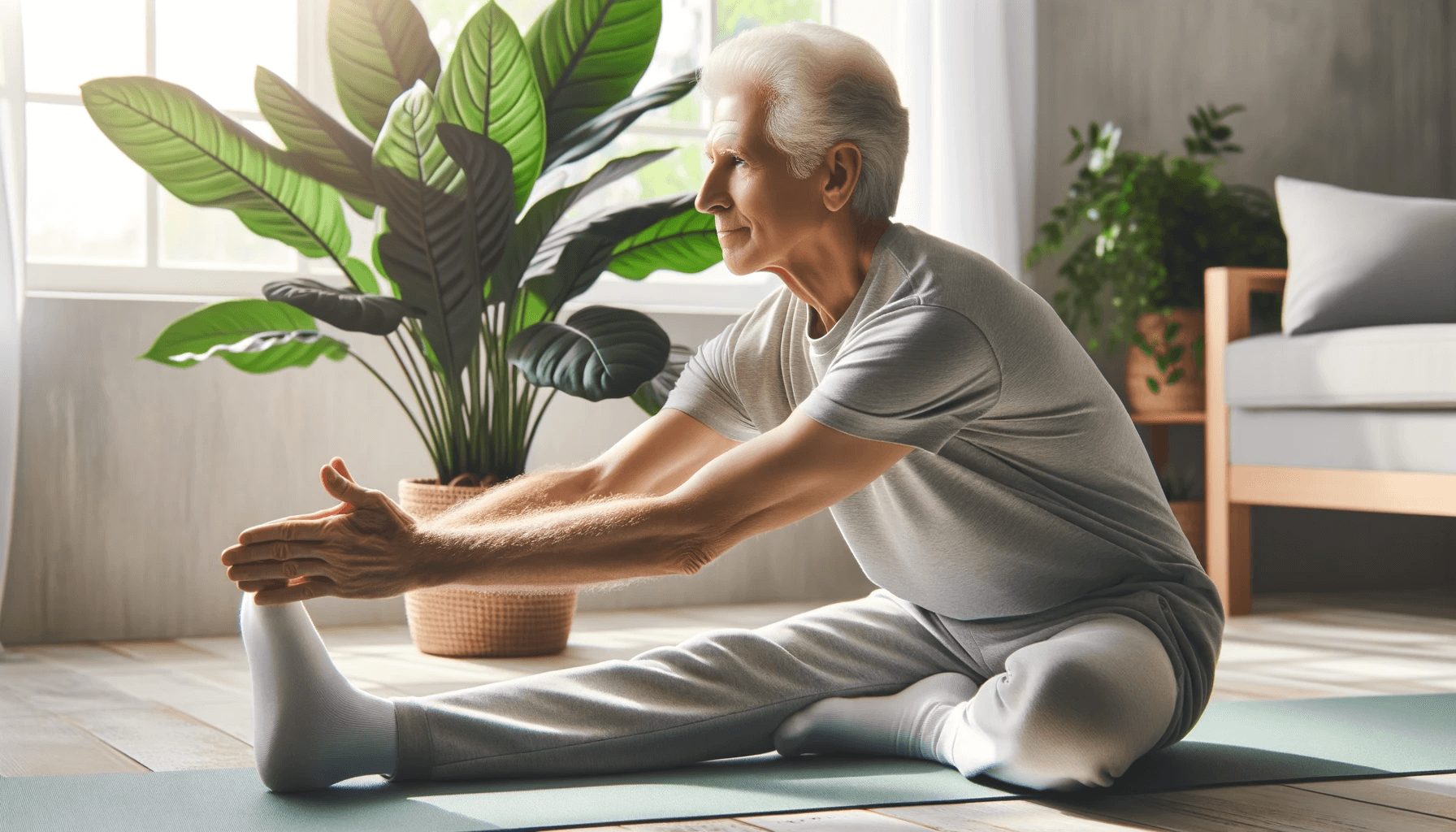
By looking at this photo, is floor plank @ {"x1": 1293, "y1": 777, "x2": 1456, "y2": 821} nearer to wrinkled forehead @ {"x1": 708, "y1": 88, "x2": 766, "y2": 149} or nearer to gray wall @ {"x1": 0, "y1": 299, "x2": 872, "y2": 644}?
wrinkled forehead @ {"x1": 708, "y1": 88, "x2": 766, "y2": 149}

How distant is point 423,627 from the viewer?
2.75 m

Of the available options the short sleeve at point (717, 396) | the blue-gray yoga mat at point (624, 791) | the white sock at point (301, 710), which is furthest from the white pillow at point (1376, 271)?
the white sock at point (301, 710)

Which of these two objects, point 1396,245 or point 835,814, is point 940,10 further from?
point 835,814

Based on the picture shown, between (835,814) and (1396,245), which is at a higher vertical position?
(1396,245)

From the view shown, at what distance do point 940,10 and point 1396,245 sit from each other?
1.18 metres

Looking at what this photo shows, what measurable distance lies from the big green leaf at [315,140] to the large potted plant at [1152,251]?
1787mm

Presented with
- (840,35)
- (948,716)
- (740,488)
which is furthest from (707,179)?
(948,716)

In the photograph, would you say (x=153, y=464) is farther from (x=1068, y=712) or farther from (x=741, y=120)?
(x=1068, y=712)

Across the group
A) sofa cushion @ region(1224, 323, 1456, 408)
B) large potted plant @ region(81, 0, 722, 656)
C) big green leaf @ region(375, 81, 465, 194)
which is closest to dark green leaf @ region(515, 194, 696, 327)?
large potted plant @ region(81, 0, 722, 656)

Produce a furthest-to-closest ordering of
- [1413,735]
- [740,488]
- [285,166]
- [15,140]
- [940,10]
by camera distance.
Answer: [940,10] < [15,140] < [285,166] < [1413,735] < [740,488]

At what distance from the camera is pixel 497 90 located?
2611 millimetres

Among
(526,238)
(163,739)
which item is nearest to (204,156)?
(526,238)

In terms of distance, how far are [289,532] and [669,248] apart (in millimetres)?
1575

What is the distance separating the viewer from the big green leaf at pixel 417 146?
2.51m
